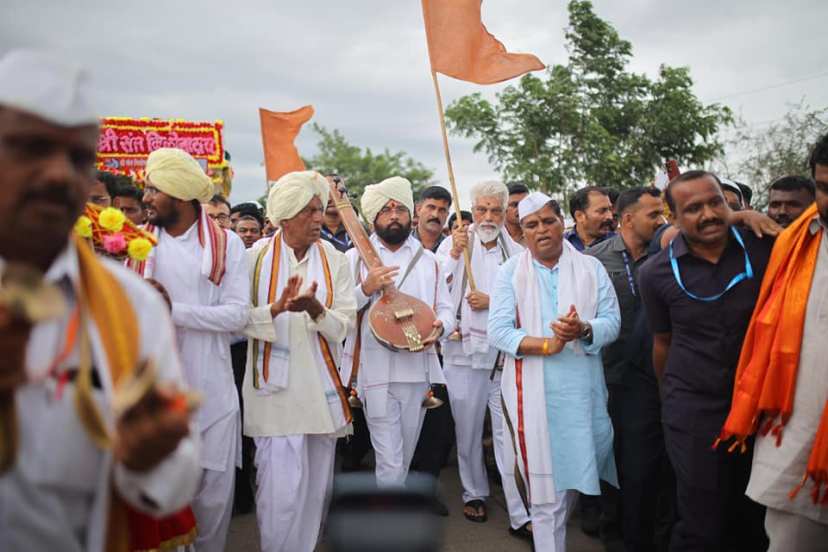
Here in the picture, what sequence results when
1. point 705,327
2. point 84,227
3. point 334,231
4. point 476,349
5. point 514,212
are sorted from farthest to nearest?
point 334,231 < point 514,212 < point 476,349 < point 705,327 < point 84,227

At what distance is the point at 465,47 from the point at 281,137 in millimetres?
1725

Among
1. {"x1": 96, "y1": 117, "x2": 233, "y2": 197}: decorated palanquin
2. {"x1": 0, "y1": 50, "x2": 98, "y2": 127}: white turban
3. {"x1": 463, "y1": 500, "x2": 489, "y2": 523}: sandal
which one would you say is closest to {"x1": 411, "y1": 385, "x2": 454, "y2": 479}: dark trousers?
{"x1": 463, "y1": 500, "x2": 489, "y2": 523}: sandal

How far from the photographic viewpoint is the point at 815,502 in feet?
8.96

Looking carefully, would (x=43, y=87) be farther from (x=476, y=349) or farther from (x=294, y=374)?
(x=476, y=349)

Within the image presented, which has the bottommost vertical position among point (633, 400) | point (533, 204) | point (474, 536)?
point (474, 536)

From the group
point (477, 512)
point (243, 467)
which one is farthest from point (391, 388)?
point (243, 467)

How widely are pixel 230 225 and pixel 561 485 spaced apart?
4.74 meters

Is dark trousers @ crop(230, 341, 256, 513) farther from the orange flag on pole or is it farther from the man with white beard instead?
the man with white beard

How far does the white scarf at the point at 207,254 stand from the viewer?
3.73 metres

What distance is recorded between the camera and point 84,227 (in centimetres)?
322

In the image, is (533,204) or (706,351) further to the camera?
(533,204)

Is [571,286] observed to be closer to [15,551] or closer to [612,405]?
[612,405]

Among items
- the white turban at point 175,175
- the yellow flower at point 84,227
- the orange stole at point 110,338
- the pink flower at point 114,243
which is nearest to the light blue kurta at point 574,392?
the white turban at point 175,175

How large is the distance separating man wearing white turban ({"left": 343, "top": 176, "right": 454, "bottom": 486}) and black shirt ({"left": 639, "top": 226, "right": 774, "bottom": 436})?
1.84m
